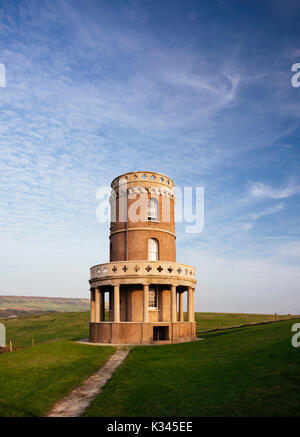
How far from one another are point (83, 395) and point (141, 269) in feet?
61.2

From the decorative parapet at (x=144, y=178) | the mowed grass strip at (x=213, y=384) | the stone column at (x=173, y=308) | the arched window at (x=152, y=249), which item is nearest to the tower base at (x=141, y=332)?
the stone column at (x=173, y=308)

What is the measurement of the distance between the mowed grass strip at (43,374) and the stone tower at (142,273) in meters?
5.46

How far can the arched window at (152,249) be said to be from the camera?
3922cm

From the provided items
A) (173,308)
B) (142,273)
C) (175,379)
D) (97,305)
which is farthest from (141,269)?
(175,379)

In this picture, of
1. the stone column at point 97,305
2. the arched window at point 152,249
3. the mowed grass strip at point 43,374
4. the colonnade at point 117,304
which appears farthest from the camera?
the arched window at point 152,249

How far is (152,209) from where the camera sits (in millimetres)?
40281

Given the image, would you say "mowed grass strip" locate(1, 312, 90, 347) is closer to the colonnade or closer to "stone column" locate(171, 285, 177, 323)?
the colonnade

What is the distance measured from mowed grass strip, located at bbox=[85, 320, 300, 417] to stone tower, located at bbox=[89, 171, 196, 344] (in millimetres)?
11091

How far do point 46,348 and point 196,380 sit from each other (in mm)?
15592

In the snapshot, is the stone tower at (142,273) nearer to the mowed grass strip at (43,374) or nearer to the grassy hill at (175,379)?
the mowed grass strip at (43,374)

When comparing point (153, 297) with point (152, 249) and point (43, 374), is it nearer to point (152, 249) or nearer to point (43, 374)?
point (152, 249)

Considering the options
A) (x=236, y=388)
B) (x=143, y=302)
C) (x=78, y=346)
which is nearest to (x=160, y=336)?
(x=143, y=302)

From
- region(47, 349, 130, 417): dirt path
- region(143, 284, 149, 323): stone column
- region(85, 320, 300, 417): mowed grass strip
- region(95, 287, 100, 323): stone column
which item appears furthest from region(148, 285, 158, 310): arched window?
region(85, 320, 300, 417): mowed grass strip
